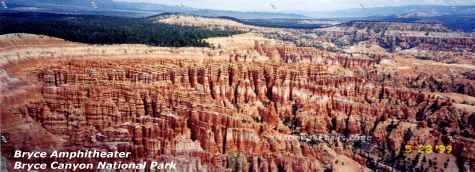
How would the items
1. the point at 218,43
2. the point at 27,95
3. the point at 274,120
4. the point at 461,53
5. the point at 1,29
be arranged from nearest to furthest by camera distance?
the point at 27,95, the point at 274,120, the point at 1,29, the point at 218,43, the point at 461,53

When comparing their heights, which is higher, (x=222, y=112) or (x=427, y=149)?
(x=222, y=112)

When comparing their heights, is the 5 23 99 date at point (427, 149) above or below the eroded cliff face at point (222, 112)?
below

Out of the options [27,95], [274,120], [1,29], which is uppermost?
[1,29]

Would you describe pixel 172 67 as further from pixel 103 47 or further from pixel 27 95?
pixel 27 95

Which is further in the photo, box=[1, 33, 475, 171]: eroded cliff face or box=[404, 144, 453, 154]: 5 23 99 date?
box=[404, 144, 453, 154]: 5 23 99 date

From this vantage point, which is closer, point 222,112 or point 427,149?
point 222,112

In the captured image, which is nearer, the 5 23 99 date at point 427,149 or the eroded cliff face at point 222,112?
the eroded cliff face at point 222,112

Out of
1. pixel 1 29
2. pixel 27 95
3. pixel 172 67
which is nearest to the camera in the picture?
pixel 27 95

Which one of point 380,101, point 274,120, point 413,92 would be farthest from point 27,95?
→ point 413,92
